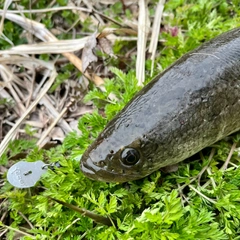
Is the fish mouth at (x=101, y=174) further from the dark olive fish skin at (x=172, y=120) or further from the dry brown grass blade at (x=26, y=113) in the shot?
the dry brown grass blade at (x=26, y=113)

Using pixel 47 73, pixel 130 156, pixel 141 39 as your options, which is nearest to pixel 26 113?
pixel 47 73

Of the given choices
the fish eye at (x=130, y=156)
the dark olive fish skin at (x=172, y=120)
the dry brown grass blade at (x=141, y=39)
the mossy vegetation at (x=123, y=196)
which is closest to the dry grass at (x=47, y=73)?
the dry brown grass blade at (x=141, y=39)

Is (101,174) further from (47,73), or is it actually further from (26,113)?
(47,73)

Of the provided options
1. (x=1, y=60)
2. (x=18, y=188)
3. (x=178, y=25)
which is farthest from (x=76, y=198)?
(x=178, y=25)

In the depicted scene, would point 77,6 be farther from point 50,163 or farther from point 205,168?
point 205,168

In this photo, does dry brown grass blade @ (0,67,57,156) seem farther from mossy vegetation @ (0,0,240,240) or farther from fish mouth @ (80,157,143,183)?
fish mouth @ (80,157,143,183)

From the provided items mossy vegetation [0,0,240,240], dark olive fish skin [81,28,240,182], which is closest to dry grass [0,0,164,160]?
mossy vegetation [0,0,240,240]
